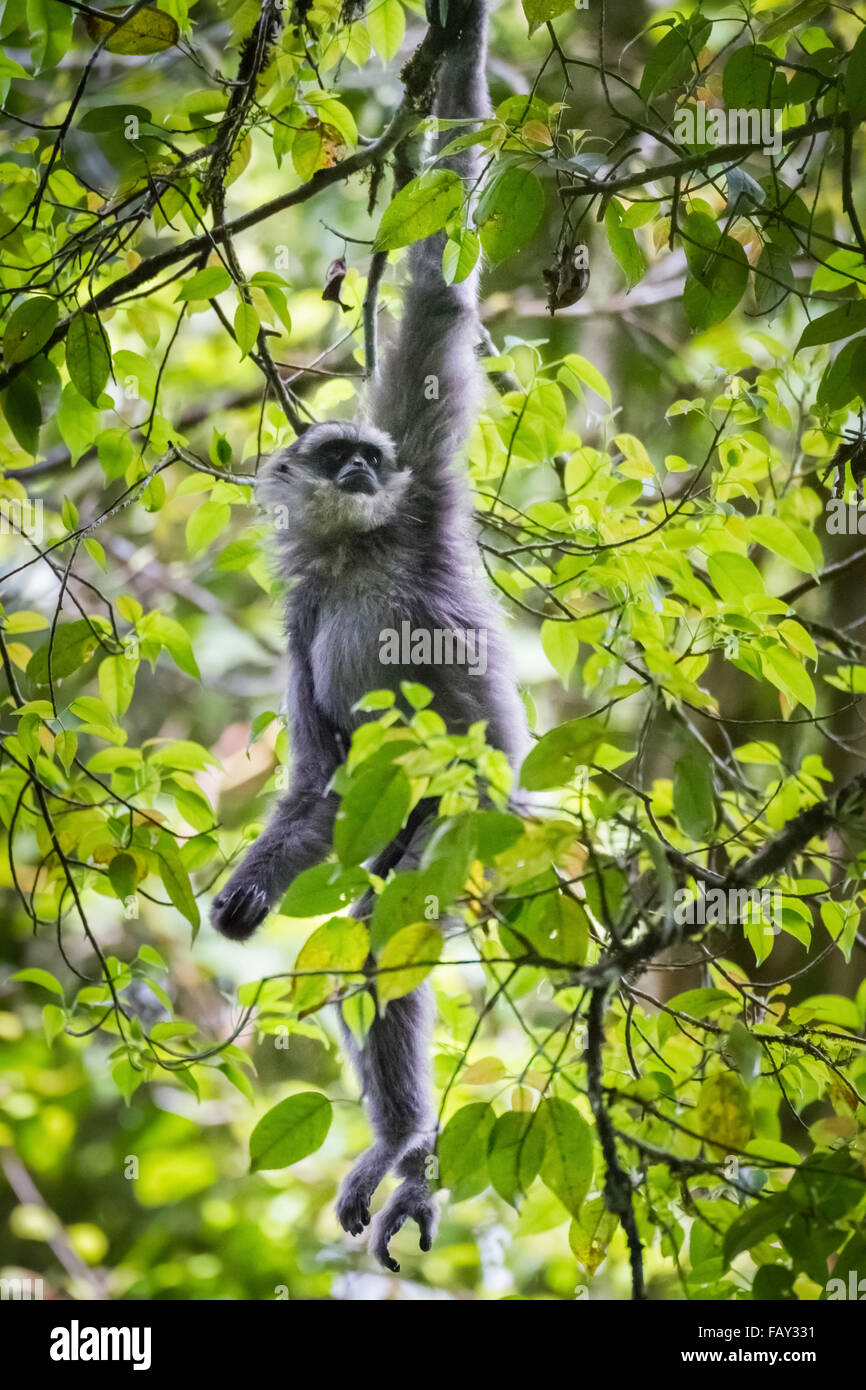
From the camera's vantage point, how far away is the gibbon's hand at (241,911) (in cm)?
307

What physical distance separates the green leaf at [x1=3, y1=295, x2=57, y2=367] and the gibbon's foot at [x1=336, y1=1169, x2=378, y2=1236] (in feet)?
7.16

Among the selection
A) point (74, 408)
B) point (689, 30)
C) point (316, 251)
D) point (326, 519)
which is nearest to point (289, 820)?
point (326, 519)

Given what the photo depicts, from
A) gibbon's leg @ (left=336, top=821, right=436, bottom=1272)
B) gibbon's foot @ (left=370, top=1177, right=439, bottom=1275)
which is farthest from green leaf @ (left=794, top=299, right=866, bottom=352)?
gibbon's foot @ (left=370, top=1177, right=439, bottom=1275)

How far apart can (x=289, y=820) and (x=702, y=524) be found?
150 cm

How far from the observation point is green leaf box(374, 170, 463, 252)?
74.4 inches

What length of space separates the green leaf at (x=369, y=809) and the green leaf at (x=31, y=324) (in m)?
1.29

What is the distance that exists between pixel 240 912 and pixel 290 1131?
1.37m

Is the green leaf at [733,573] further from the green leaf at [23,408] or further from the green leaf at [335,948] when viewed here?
the green leaf at [23,408]

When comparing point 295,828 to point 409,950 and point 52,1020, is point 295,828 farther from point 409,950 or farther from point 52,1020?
point 409,950

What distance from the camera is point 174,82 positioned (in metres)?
5.15

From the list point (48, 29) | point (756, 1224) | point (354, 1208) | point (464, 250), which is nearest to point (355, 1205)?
point (354, 1208)

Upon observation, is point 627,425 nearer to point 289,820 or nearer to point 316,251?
point 316,251

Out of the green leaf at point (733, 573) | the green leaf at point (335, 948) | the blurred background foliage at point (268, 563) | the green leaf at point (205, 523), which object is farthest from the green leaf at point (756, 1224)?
the green leaf at point (205, 523)

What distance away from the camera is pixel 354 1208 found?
3008 mm
